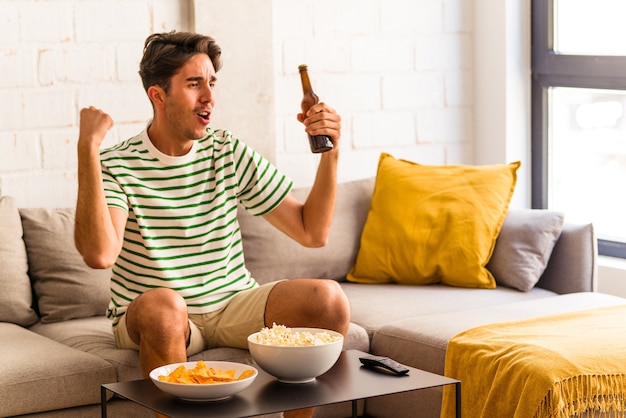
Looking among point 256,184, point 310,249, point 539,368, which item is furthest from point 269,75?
point 539,368

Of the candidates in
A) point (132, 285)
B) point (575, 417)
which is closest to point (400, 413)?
point (575, 417)

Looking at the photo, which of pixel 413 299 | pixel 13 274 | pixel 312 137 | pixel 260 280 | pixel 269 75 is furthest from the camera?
pixel 269 75

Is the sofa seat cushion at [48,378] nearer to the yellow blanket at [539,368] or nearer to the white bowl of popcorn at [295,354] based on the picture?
the white bowl of popcorn at [295,354]

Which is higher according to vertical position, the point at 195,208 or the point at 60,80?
the point at 60,80

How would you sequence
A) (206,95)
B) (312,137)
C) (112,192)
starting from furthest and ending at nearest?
(206,95), (112,192), (312,137)

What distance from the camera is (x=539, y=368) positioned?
2.37 metres

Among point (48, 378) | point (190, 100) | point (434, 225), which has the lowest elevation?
point (48, 378)

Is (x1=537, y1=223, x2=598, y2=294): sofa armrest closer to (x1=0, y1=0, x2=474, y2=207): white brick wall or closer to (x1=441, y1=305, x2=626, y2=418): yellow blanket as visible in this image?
(x1=441, y1=305, x2=626, y2=418): yellow blanket

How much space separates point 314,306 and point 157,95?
0.71 m

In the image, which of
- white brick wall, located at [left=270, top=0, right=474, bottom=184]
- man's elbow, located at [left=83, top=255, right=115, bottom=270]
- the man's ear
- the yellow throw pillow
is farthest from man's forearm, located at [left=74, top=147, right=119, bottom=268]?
white brick wall, located at [left=270, top=0, right=474, bottom=184]

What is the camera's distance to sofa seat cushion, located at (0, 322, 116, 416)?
2.45m

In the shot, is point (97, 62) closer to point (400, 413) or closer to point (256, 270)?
point (256, 270)

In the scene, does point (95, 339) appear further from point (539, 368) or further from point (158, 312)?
point (539, 368)

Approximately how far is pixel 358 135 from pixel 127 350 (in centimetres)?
154
